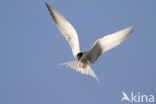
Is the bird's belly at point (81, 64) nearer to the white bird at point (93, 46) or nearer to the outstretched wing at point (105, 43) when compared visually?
the white bird at point (93, 46)

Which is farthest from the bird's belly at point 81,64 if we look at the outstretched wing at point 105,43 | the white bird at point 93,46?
the outstretched wing at point 105,43

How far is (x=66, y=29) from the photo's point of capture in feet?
23.7

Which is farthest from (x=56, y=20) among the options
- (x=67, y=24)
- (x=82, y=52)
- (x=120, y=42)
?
(x=120, y=42)

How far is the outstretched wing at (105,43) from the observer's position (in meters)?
7.03

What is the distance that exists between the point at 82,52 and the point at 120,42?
2.66ft

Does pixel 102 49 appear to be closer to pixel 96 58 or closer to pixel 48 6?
pixel 96 58

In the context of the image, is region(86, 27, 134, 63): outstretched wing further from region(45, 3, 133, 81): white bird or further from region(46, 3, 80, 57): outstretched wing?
region(46, 3, 80, 57): outstretched wing

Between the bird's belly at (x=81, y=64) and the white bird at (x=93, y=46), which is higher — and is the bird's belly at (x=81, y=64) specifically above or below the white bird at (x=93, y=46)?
below

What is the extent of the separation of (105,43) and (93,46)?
0.84 feet

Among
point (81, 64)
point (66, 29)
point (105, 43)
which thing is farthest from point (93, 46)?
point (66, 29)

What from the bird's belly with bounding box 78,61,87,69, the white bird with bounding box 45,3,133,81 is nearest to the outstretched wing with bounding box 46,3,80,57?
the white bird with bounding box 45,3,133,81

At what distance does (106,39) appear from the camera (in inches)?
279

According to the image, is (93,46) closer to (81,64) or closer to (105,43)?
(105,43)

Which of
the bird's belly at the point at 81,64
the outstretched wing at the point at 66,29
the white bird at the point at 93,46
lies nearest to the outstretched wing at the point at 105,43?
the white bird at the point at 93,46
